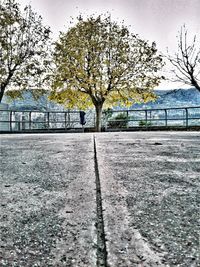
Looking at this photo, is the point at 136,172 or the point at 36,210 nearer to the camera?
the point at 36,210

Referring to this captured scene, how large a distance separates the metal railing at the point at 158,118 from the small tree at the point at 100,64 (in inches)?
47.4

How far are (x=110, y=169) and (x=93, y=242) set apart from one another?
1.31 meters

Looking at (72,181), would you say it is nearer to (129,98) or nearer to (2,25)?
(2,25)

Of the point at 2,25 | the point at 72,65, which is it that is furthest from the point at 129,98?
the point at 2,25

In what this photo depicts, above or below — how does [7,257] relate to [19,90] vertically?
below

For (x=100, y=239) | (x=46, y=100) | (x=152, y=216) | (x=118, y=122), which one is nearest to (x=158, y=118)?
(x=118, y=122)

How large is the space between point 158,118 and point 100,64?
4.96m

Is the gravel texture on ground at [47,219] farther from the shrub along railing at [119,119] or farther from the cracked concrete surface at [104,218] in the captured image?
the shrub along railing at [119,119]

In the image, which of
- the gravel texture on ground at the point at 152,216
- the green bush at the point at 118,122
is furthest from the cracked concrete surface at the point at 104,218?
the green bush at the point at 118,122

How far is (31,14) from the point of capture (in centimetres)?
1811

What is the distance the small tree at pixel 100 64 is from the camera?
18.9 meters

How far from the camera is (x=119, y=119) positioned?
20109 millimetres

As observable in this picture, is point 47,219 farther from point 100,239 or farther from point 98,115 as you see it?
point 98,115

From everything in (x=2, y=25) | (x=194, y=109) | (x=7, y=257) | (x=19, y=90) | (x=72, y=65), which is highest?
(x=2, y=25)
